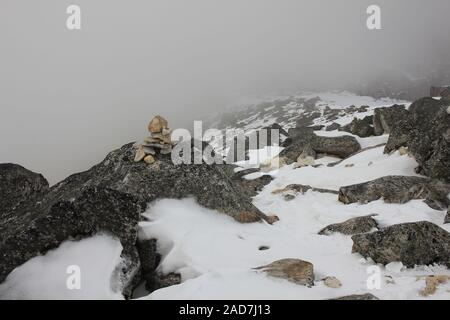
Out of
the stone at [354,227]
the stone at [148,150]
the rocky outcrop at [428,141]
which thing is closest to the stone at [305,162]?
the rocky outcrop at [428,141]

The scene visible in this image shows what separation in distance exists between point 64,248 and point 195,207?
5.16m


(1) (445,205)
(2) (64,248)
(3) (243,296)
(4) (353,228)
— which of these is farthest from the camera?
(1) (445,205)

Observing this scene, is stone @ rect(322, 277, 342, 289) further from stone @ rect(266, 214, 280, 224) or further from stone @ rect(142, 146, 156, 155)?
stone @ rect(142, 146, 156, 155)

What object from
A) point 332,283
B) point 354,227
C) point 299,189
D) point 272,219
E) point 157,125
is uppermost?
point 157,125

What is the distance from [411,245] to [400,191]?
7.16m

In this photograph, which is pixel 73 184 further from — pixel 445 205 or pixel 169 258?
pixel 445 205

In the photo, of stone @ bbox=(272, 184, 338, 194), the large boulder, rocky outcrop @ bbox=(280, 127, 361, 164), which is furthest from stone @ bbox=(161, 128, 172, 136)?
rocky outcrop @ bbox=(280, 127, 361, 164)

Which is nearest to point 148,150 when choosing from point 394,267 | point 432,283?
point 394,267

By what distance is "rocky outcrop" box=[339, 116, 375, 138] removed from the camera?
34.6m

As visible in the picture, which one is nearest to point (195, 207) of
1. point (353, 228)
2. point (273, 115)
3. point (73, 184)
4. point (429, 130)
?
point (73, 184)

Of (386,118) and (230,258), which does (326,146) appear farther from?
(230,258)

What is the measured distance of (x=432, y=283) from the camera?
9.30 meters
